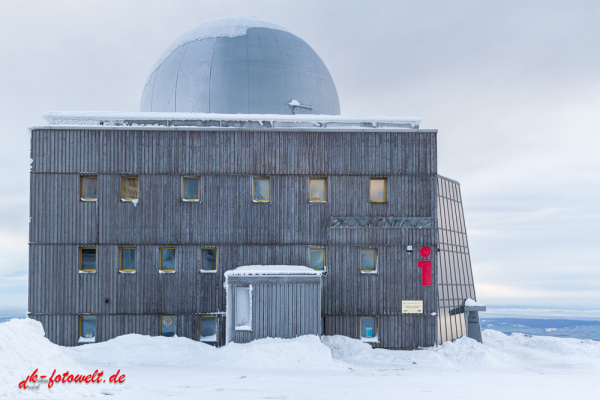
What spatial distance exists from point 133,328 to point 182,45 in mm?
14984

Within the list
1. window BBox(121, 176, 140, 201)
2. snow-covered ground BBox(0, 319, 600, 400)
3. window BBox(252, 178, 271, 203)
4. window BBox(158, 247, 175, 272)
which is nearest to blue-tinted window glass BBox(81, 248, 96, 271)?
window BBox(121, 176, 140, 201)

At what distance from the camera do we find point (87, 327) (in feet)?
85.8

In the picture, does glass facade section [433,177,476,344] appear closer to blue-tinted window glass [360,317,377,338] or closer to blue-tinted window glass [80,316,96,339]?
blue-tinted window glass [360,317,377,338]

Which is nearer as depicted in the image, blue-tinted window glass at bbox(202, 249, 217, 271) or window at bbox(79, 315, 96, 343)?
window at bbox(79, 315, 96, 343)

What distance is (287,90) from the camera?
102 feet

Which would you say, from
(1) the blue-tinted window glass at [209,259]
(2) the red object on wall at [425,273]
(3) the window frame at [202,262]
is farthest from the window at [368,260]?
(1) the blue-tinted window glass at [209,259]

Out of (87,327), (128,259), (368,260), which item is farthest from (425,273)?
(87,327)

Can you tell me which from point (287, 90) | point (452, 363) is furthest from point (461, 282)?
point (287, 90)

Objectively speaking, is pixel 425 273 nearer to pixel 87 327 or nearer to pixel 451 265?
pixel 451 265

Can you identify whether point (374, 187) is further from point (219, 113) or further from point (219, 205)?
point (219, 113)

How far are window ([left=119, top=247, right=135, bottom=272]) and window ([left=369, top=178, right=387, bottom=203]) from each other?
10.2 metres

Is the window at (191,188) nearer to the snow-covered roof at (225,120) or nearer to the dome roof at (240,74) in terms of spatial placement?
the snow-covered roof at (225,120)

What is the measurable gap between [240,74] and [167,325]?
1248 cm

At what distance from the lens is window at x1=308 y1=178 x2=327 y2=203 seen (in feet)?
87.8
